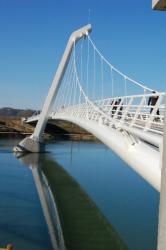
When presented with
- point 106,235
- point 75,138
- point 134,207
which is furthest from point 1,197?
point 75,138

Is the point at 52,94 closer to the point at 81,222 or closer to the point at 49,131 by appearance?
the point at 81,222

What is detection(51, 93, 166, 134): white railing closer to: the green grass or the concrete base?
the green grass

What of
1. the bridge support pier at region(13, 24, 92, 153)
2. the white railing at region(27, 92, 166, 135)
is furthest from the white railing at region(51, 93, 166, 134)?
the bridge support pier at region(13, 24, 92, 153)

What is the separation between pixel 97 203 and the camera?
51.9 ft

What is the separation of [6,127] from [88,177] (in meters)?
Answer: 43.1

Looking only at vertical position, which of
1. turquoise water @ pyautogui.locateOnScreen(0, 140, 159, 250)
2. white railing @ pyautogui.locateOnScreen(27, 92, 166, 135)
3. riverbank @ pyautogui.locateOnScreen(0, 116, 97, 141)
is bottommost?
riverbank @ pyautogui.locateOnScreen(0, 116, 97, 141)

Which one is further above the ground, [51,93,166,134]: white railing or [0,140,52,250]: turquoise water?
[51,93,166,134]: white railing

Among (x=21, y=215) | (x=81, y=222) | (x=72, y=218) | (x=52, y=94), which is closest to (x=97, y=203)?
(x=72, y=218)

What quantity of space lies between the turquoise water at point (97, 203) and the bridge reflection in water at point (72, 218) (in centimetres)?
23

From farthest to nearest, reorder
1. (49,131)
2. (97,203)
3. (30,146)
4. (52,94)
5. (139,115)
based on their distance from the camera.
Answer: (49,131), (30,146), (52,94), (97,203), (139,115)

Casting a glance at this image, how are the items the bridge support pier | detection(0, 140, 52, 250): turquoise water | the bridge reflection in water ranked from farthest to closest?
the bridge support pier < the bridge reflection in water < detection(0, 140, 52, 250): turquoise water

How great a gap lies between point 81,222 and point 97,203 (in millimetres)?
2933

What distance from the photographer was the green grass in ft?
34.5

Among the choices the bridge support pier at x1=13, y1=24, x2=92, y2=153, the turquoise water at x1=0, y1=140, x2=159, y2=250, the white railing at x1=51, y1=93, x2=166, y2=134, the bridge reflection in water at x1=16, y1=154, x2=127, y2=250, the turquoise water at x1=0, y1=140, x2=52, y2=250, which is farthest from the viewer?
the bridge support pier at x1=13, y1=24, x2=92, y2=153
